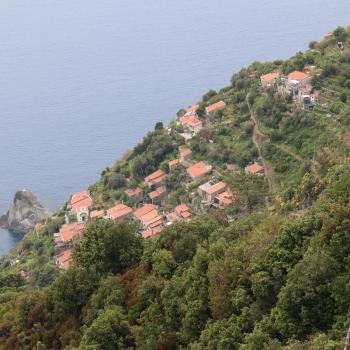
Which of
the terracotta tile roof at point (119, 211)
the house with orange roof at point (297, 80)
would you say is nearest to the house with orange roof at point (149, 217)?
the terracotta tile roof at point (119, 211)

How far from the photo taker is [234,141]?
37906 mm

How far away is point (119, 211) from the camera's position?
3778cm

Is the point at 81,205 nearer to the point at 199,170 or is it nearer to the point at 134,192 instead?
the point at 134,192

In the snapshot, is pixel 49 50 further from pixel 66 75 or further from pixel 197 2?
pixel 197 2

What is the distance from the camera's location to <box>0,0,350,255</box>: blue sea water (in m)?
58.9

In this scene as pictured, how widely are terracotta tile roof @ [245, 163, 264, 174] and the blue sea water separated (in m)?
21.7

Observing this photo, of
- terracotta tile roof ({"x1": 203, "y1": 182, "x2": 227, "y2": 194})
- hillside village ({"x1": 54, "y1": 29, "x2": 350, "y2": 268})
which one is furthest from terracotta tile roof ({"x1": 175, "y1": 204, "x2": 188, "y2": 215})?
terracotta tile roof ({"x1": 203, "y1": 182, "x2": 227, "y2": 194})

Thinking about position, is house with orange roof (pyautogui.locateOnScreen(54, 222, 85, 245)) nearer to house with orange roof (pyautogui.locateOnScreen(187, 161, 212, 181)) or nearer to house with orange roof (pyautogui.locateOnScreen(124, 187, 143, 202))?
house with orange roof (pyautogui.locateOnScreen(124, 187, 143, 202))

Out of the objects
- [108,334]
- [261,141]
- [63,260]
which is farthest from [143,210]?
[108,334]

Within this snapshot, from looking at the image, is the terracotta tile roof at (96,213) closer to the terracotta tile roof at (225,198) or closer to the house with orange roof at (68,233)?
the house with orange roof at (68,233)

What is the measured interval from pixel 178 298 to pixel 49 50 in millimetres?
77293

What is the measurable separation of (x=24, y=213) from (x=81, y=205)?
11660 millimetres

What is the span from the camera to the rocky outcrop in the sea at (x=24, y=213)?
168ft

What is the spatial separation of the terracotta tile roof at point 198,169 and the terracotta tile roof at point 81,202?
7328mm
